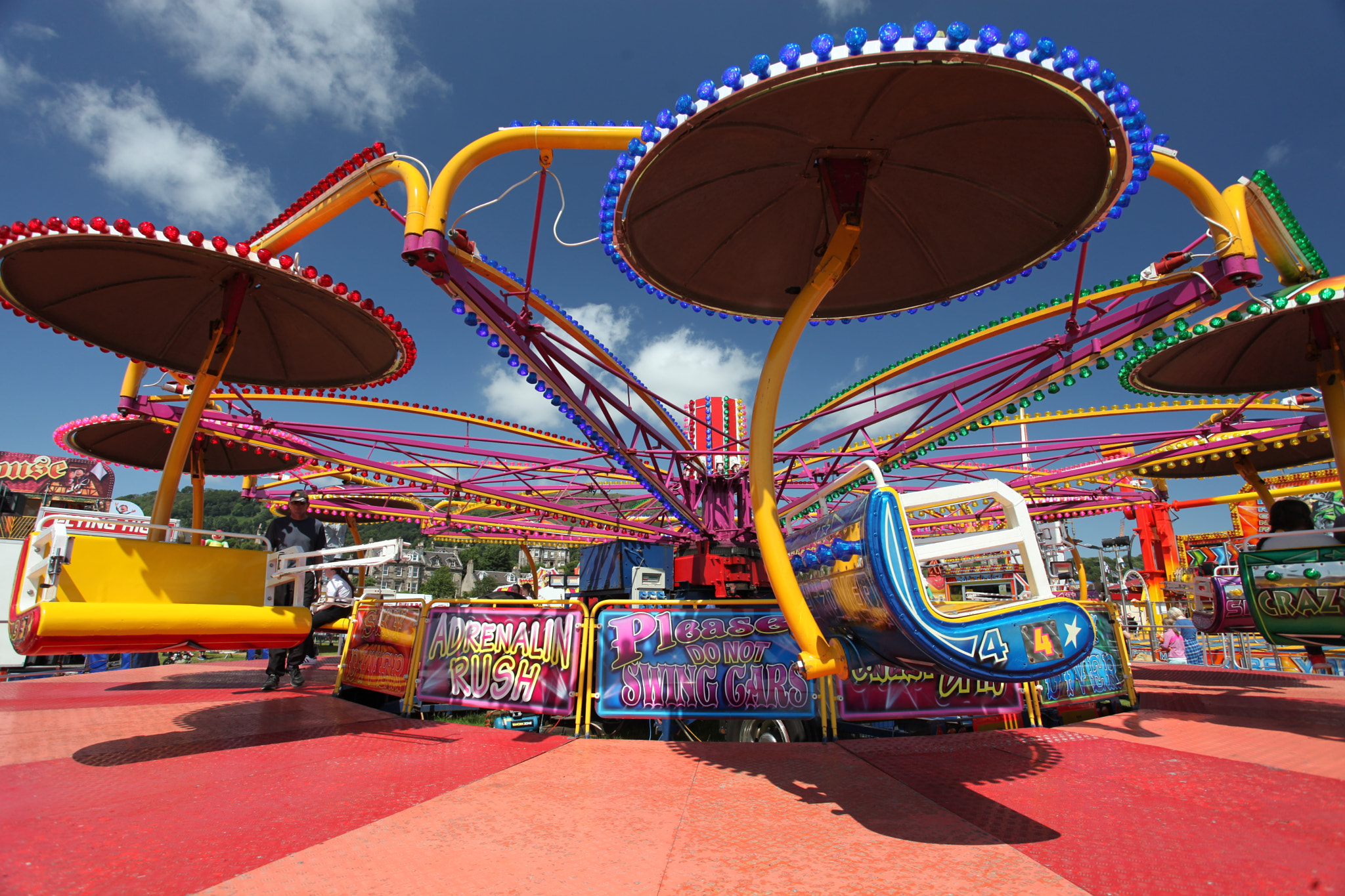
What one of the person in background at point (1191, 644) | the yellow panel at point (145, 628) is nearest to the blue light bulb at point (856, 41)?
the yellow panel at point (145, 628)

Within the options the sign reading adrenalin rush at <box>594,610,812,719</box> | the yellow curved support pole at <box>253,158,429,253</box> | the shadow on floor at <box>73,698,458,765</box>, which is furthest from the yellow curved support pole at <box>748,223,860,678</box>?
the shadow on floor at <box>73,698,458,765</box>

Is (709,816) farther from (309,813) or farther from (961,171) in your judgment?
(961,171)

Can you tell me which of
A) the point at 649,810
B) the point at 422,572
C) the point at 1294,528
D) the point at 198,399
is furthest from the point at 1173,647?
the point at 422,572

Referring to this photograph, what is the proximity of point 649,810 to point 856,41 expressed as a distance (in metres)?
4.51

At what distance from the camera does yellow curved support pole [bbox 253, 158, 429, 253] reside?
486cm

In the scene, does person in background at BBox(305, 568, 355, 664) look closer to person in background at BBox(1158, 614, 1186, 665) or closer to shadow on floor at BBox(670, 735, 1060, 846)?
shadow on floor at BBox(670, 735, 1060, 846)

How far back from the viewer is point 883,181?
528 centimetres

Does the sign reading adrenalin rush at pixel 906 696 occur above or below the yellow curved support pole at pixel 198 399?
below

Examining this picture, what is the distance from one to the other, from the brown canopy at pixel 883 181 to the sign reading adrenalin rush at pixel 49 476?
65536mm

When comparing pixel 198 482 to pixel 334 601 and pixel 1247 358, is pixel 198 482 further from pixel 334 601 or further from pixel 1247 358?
pixel 1247 358

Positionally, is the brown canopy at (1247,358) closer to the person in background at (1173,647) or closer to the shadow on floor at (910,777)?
the shadow on floor at (910,777)

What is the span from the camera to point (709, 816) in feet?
11.8

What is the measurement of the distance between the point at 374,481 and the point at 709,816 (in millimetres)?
13108

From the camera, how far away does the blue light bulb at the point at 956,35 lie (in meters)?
3.33
